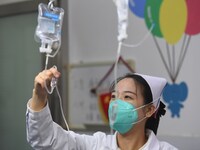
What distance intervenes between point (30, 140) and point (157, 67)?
1.17m

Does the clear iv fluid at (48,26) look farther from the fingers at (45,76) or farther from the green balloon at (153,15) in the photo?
the green balloon at (153,15)

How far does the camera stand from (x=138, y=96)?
1.58 m

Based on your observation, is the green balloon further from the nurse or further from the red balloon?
the nurse

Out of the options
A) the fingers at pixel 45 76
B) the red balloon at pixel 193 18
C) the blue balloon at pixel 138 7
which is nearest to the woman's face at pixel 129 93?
the fingers at pixel 45 76

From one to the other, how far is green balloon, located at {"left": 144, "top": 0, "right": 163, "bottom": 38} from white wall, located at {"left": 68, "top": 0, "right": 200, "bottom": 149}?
47mm

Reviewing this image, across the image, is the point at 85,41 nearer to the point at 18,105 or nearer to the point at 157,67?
the point at 157,67

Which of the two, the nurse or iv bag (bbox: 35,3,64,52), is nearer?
iv bag (bbox: 35,3,64,52)

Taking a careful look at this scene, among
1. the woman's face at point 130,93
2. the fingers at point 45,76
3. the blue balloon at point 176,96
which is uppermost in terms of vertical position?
the fingers at point 45,76

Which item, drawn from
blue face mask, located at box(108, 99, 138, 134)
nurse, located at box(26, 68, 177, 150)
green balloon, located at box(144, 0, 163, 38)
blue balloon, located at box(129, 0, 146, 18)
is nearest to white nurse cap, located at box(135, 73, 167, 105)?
nurse, located at box(26, 68, 177, 150)

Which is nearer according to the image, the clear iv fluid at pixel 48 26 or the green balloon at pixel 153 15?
the clear iv fluid at pixel 48 26

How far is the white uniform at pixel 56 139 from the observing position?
53.3 inches

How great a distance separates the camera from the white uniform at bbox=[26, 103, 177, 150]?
1354mm

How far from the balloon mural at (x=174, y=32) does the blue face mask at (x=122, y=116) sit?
74 cm

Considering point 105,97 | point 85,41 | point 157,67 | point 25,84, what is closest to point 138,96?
point 157,67
